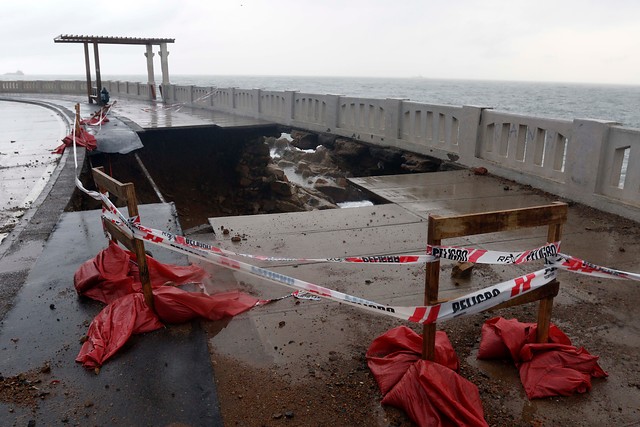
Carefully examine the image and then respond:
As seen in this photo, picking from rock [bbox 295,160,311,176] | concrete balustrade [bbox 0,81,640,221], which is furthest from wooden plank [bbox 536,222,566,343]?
rock [bbox 295,160,311,176]

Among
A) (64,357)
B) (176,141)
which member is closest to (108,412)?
(64,357)

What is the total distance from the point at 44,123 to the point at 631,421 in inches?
887

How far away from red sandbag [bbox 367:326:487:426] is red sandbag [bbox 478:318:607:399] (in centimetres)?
42

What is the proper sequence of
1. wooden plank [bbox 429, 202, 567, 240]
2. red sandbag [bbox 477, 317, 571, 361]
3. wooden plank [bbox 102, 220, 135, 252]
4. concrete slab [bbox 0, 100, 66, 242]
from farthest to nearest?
concrete slab [bbox 0, 100, 66, 242] → wooden plank [bbox 102, 220, 135, 252] → red sandbag [bbox 477, 317, 571, 361] → wooden plank [bbox 429, 202, 567, 240]

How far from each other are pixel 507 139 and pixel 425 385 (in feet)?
23.9

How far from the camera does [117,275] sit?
483cm

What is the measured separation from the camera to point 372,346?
151 inches

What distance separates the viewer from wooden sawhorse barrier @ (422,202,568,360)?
3.29 m

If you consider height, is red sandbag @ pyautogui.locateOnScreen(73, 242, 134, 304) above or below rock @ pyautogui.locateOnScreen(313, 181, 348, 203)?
above

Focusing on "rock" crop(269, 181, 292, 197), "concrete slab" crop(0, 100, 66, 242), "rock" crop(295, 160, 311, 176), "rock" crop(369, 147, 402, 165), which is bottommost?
"rock" crop(295, 160, 311, 176)

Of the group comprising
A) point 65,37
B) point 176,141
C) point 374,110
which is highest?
point 65,37

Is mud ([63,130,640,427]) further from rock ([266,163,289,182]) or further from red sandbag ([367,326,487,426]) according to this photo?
rock ([266,163,289,182])

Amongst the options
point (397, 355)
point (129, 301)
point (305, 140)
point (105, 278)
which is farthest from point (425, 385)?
point (305, 140)

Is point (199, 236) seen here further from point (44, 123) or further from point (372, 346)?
point (44, 123)
